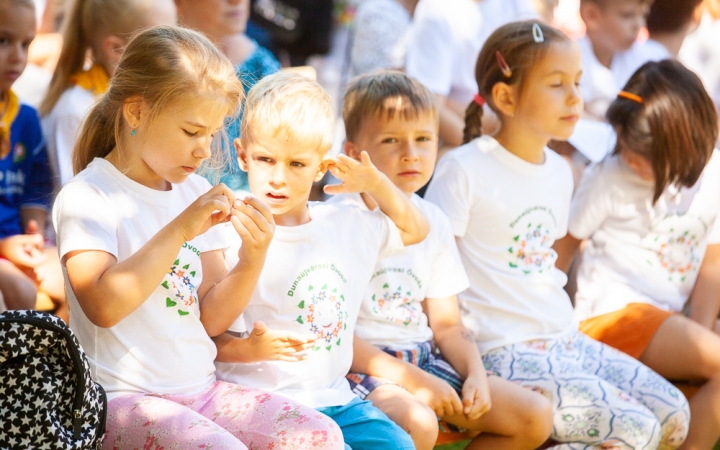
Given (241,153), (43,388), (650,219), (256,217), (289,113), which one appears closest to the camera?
(43,388)

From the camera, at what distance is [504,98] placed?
2967mm

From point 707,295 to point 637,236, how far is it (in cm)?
37

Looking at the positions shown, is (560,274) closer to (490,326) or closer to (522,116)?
(490,326)

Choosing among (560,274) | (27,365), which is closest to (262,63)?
(560,274)

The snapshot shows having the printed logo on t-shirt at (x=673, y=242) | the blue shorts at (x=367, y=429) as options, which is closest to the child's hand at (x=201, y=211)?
the blue shorts at (x=367, y=429)

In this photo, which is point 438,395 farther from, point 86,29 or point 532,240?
point 86,29

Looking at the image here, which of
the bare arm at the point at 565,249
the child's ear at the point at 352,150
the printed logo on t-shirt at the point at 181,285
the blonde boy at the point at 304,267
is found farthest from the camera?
the bare arm at the point at 565,249

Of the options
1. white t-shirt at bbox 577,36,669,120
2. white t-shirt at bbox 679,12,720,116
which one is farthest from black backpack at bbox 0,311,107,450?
white t-shirt at bbox 679,12,720,116

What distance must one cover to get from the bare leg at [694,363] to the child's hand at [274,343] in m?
1.56

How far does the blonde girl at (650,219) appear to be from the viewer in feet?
10.3

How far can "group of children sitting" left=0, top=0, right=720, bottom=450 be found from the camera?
76.7 inches

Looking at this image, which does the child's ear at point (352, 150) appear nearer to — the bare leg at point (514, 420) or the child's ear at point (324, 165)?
the child's ear at point (324, 165)

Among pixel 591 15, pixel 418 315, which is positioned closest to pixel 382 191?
pixel 418 315

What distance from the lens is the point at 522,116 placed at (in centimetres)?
292
